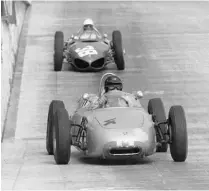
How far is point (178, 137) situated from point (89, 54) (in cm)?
1277

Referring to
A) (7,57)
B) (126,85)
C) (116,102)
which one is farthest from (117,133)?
(7,57)

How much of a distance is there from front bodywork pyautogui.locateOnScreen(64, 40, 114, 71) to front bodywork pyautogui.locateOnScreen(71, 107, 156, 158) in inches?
466

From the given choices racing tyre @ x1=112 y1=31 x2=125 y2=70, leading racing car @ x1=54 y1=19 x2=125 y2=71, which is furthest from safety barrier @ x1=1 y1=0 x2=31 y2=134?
racing tyre @ x1=112 y1=31 x2=125 y2=70

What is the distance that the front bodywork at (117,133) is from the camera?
14492 mm

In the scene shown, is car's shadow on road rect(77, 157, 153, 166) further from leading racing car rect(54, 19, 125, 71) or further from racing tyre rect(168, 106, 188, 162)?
leading racing car rect(54, 19, 125, 71)

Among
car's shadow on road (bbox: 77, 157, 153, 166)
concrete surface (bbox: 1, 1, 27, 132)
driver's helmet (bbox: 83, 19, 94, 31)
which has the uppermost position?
driver's helmet (bbox: 83, 19, 94, 31)

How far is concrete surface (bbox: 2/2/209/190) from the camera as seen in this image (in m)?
13.1

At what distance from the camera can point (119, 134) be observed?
1452 centimetres

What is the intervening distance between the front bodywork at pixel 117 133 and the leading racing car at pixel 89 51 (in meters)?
11.9

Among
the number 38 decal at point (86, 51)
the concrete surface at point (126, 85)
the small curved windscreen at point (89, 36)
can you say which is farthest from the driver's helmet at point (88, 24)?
the concrete surface at point (126, 85)

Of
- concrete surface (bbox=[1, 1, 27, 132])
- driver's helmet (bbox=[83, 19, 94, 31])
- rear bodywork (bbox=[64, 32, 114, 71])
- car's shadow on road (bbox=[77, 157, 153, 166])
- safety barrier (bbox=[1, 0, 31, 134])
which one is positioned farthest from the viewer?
driver's helmet (bbox=[83, 19, 94, 31])

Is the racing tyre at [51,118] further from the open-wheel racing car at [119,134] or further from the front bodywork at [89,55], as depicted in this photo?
the front bodywork at [89,55]

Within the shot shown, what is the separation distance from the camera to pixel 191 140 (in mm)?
19188

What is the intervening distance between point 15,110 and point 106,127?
9.73 meters
